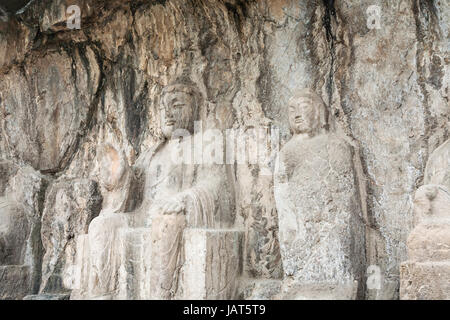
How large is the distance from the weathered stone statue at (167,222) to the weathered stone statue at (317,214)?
0.57 metres

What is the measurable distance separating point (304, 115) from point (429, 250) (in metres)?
1.73

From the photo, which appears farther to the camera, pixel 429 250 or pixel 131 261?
pixel 131 261

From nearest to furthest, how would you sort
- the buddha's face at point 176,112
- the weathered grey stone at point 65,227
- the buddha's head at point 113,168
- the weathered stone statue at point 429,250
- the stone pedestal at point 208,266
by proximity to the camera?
1. the weathered stone statue at point 429,250
2. the stone pedestal at point 208,266
3. the buddha's head at point 113,168
4. the buddha's face at point 176,112
5. the weathered grey stone at point 65,227

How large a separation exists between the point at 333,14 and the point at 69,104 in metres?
3.17

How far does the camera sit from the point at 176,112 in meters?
6.44

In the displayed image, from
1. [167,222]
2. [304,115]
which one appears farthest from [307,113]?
[167,222]

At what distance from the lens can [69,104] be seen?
7.57 m

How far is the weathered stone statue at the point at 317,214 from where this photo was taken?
5.21 m

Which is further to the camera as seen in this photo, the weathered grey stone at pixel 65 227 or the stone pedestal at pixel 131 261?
the weathered grey stone at pixel 65 227

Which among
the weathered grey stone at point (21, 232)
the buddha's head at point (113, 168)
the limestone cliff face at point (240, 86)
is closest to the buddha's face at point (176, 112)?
the limestone cliff face at point (240, 86)

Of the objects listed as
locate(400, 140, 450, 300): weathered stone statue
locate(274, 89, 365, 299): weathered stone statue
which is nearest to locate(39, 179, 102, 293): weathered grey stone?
locate(274, 89, 365, 299): weathered stone statue

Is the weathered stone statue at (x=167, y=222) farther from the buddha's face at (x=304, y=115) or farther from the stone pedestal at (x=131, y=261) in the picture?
the buddha's face at (x=304, y=115)

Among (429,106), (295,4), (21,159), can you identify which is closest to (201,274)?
(429,106)

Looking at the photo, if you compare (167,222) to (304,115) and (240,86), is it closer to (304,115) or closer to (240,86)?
(304,115)
